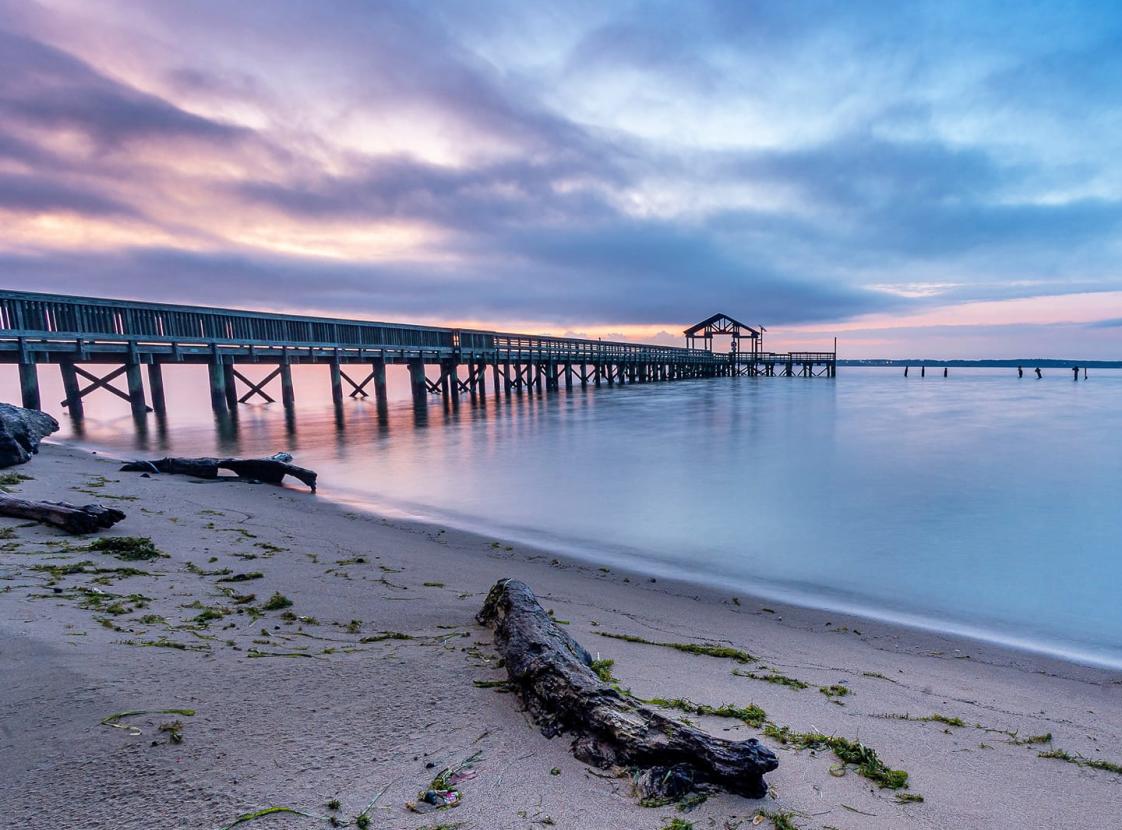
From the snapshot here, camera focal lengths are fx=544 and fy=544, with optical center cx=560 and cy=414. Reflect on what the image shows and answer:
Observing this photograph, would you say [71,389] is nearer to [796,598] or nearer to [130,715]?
[130,715]

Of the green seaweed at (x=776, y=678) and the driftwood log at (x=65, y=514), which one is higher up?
the driftwood log at (x=65, y=514)

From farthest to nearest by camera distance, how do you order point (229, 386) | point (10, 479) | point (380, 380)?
point (380, 380), point (229, 386), point (10, 479)

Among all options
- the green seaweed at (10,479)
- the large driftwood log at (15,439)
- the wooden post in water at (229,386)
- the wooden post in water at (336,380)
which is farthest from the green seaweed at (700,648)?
the wooden post in water at (336,380)

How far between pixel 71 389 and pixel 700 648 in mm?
32578

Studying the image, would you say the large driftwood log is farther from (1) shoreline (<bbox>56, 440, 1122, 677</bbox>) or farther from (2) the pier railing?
(2) the pier railing

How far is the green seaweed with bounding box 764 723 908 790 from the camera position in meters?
2.44

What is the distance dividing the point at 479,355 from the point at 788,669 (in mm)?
42881

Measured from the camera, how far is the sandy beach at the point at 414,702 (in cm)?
205

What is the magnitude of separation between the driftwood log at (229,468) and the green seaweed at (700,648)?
8.76 metres

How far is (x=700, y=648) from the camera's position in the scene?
411cm

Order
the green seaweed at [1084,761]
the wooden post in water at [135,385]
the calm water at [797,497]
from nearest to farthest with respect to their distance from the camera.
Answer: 1. the green seaweed at [1084,761]
2. the calm water at [797,497]
3. the wooden post in water at [135,385]

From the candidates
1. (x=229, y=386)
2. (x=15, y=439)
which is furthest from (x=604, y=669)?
(x=229, y=386)

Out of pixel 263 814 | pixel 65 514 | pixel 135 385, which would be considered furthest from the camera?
pixel 135 385

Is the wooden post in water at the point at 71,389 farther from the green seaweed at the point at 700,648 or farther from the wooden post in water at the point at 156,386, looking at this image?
the green seaweed at the point at 700,648
